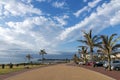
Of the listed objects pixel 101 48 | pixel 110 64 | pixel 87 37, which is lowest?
pixel 110 64

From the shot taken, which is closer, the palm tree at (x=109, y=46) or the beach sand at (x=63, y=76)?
the beach sand at (x=63, y=76)

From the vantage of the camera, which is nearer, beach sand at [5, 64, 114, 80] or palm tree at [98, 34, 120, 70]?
beach sand at [5, 64, 114, 80]

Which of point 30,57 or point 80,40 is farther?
point 30,57

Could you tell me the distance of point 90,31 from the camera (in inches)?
2281

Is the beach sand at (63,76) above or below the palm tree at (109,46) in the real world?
below

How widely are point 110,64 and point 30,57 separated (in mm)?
146471

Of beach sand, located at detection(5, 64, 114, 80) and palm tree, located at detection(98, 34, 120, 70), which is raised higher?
palm tree, located at detection(98, 34, 120, 70)

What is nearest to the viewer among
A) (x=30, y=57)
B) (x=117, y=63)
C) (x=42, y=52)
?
(x=117, y=63)

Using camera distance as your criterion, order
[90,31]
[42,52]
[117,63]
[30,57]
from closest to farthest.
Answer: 1. [117,63]
2. [90,31]
3. [42,52]
4. [30,57]

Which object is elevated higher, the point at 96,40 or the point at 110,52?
the point at 96,40

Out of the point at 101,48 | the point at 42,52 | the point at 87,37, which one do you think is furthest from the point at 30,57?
the point at 101,48

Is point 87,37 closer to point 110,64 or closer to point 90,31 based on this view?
point 90,31

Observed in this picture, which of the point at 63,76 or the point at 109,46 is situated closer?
the point at 63,76

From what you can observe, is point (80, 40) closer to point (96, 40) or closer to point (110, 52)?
point (96, 40)
